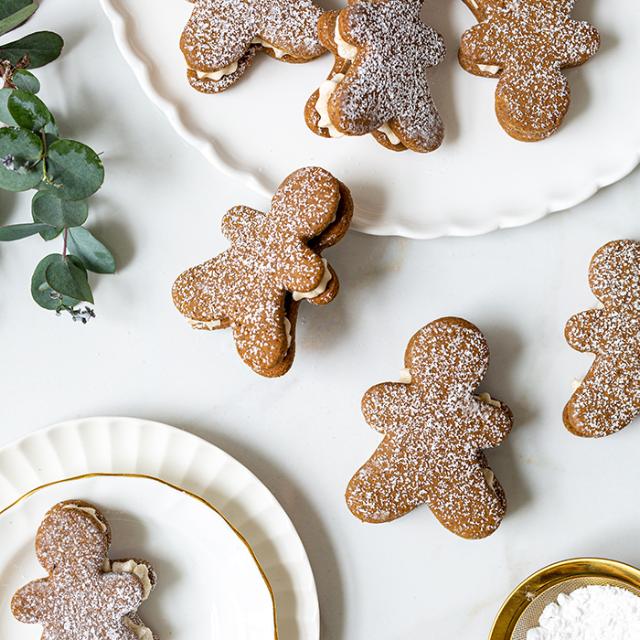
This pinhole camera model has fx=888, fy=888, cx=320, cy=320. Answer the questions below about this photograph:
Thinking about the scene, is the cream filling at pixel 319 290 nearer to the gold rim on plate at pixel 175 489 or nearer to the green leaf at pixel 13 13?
the gold rim on plate at pixel 175 489

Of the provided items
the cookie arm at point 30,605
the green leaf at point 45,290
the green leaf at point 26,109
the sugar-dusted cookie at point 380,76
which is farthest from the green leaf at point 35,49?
the cookie arm at point 30,605

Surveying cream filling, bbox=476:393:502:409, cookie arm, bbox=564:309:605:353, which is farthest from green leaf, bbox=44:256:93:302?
cookie arm, bbox=564:309:605:353

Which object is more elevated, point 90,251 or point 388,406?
point 90,251

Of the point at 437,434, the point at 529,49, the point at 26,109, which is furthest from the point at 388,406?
the point at 26,109

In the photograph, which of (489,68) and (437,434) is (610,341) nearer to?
(437,434)

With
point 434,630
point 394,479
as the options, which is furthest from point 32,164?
point 434,630

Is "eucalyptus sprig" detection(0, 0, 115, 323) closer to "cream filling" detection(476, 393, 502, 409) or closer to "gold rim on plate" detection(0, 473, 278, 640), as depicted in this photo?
"gold rim on plate" detection(0, 473, 278, 640)
